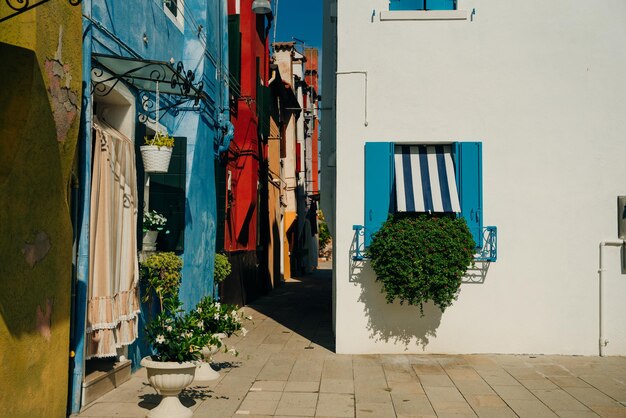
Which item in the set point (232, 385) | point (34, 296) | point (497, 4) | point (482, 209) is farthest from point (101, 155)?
point (497, 4)

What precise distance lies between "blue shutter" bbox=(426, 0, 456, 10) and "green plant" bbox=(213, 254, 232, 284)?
20.4 feet

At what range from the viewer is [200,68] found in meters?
11.0

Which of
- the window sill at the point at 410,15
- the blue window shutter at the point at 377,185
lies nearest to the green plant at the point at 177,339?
the blue window shutter at the point at 377,185

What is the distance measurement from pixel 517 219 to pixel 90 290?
6.34 m

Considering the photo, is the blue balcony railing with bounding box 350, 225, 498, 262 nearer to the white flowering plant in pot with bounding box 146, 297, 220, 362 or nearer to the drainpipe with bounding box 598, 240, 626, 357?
the drainpipe with bounding box 598, 240, 626, 357

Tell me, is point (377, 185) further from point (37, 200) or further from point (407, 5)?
point (37, 200)

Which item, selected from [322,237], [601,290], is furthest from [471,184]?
[322,237]

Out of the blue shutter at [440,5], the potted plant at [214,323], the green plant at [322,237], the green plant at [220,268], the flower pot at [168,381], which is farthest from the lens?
the green plant at [322,237]

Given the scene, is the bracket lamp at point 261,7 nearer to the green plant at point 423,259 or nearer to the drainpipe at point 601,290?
the green plant at point 423,259

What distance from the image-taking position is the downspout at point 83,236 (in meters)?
6.47

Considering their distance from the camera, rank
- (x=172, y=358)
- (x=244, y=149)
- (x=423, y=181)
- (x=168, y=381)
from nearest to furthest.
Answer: (x=168, y=381) → (x=172, y=358) → (x=423, y=181) → (x=244, y=149)

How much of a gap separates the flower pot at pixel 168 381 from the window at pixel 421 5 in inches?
262

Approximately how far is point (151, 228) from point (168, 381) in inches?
123

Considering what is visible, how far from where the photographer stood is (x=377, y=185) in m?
10.1
